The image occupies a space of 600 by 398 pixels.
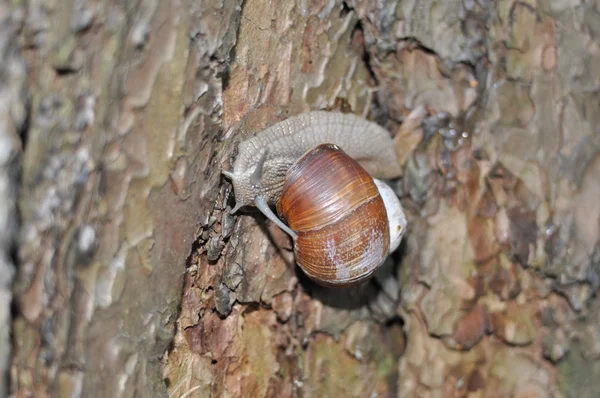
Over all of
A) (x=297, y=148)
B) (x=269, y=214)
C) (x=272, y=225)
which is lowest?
(x=272, y=225)

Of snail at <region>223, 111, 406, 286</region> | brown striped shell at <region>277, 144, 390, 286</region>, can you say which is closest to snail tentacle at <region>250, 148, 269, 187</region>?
snail at <region>223, 111, 406, 286</region>

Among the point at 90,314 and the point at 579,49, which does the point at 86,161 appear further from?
the point at 579,49

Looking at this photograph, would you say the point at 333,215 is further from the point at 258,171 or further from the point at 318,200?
the point at 258,171

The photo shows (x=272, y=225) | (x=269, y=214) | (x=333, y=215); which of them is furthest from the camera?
(x=272, y=225)

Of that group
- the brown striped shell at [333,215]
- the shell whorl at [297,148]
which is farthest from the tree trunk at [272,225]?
the brown striped shell at [333,215]

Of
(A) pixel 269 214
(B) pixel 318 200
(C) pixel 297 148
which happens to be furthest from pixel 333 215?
(C) pixel 297 148

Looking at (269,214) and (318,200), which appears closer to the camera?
(318,200)

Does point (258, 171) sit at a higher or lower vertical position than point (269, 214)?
higher

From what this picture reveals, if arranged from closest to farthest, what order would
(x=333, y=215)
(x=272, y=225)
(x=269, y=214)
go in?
1. (x=333, y=215)
2. (x=269, y=214)
3. (x=272, y=225)
